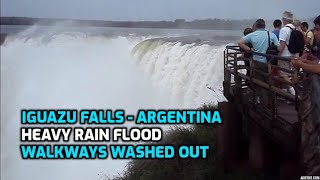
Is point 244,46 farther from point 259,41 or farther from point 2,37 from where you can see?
point 2,37

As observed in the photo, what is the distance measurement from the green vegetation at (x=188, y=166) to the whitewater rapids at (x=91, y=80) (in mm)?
2208

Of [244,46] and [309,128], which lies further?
[244,46]

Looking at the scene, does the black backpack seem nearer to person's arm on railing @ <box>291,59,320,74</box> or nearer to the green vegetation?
the green vegetation

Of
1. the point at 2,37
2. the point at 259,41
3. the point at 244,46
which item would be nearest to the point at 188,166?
the point at 244,46

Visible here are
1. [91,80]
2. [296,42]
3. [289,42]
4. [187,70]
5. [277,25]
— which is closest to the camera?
[296,42]

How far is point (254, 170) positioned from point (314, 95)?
2405 mm

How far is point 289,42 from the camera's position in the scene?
6273 millimetres

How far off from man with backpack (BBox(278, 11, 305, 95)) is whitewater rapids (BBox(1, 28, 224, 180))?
5.82 meters

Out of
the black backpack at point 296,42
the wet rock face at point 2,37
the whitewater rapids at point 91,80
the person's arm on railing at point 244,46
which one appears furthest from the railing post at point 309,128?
the wet rock face at point 2,37

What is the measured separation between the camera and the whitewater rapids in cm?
1475

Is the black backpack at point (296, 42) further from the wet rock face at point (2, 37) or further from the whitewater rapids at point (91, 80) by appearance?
the wet rock face at point (2, 37)

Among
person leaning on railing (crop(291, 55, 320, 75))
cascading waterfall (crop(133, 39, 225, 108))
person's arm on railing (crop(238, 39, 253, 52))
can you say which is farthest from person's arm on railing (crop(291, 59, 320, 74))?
cascading waterfall (crop(133, 39, 225, 108))

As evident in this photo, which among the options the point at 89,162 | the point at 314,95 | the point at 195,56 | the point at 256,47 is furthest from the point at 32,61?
the point at 314,95

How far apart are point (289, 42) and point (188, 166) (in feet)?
8.92
